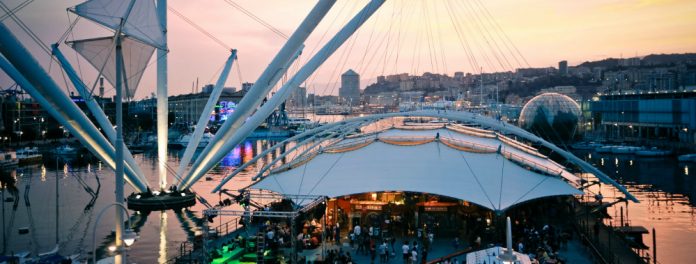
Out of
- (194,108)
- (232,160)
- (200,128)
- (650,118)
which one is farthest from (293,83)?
(194,108)

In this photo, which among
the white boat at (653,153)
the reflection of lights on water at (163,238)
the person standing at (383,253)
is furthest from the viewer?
the white boat at (653,153)

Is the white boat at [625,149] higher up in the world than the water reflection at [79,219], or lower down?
higher up

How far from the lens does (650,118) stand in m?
71.1

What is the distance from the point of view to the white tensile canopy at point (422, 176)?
21859 millimetres

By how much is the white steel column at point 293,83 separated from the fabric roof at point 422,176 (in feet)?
11.1

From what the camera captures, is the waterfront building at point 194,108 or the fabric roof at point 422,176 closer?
the fabric roof at point 422,176

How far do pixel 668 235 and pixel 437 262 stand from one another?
46.0 feet

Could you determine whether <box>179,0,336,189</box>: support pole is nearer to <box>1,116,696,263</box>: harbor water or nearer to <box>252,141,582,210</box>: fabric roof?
<box>1,116,696,263</box>: harbor water

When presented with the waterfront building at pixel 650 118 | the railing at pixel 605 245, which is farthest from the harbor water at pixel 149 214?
A: the waterfront building at pixel 650 118

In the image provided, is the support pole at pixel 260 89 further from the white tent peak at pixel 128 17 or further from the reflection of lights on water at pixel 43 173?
the reflection of lights on water at pixel 43 173

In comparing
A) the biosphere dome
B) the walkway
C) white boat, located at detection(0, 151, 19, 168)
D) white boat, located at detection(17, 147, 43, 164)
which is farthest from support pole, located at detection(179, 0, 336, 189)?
the biosphere dome

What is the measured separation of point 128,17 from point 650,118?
63995 mm

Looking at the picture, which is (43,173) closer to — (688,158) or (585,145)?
(585,145)

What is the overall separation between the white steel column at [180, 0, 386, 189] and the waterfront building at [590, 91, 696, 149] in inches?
1953
